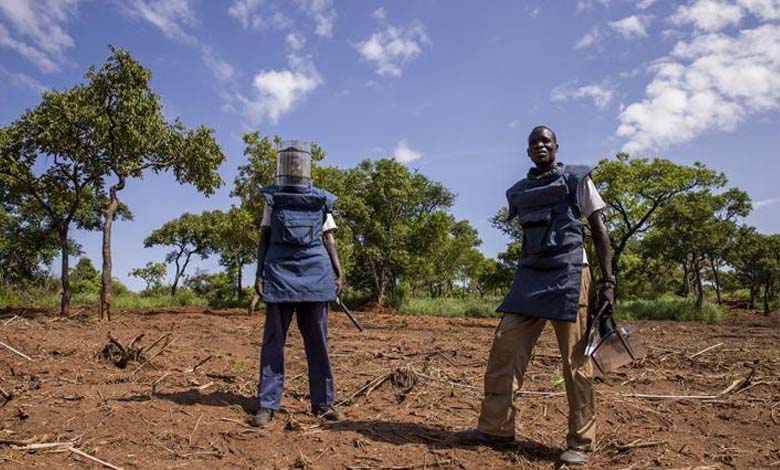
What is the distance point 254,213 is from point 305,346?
558 inches

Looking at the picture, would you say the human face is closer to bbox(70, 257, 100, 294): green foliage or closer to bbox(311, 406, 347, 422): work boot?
bbox(311, 406, 347, 422): work boot

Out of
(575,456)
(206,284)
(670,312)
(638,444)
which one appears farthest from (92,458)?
(206,284)

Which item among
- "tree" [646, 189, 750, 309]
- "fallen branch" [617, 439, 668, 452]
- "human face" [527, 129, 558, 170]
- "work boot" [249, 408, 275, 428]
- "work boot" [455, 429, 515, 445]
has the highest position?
"tree" [646, 189, 750, 309]

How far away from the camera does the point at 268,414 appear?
156 inches

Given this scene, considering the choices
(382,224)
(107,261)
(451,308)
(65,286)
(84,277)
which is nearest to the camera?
(107,261)

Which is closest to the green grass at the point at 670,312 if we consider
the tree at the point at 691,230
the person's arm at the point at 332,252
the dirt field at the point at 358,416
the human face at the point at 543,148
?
the tree at the point at 691,230

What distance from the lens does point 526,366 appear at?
3498 millimetres

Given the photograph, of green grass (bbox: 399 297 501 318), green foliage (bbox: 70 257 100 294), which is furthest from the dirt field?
green foliage (bbox: 70 257 100 294)

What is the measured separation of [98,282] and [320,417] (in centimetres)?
3250

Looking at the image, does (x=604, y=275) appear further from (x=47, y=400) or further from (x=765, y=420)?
(x=47, y=400)

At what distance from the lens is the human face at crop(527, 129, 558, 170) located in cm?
359

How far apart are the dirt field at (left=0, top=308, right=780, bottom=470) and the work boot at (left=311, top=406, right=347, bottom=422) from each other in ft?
0.31

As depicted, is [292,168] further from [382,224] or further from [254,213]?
[382,224]

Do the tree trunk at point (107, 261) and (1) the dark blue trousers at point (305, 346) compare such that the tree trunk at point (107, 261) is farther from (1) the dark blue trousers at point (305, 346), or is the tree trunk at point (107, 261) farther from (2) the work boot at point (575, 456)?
(2) the work boot at point (575, 456)
